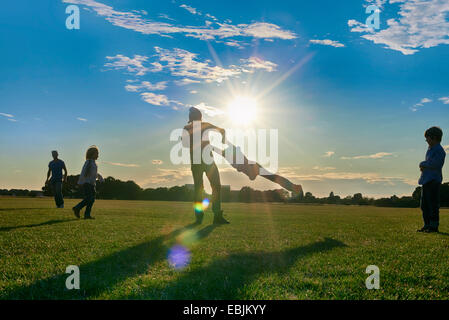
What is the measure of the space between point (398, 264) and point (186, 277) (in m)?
3.11

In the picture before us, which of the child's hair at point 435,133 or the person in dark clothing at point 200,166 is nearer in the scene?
the child's hair at point 435,133

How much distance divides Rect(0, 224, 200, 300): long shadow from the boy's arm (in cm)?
783

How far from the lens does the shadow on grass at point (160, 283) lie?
3342mm

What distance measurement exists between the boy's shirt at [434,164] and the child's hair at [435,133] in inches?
8.2

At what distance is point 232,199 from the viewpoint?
181ft

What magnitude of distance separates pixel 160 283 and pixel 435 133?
9220mm

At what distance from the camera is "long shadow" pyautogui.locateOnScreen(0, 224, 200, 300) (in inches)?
133

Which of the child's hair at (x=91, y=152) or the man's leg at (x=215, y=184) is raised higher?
the child's hair at (x=91, y=152)

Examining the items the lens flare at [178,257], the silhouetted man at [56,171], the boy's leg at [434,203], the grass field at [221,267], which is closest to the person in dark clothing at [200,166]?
the grass field at [221,267]

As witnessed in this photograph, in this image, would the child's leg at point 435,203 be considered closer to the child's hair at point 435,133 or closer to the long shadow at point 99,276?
the child's hair at point 435,133

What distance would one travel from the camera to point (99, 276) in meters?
3.99

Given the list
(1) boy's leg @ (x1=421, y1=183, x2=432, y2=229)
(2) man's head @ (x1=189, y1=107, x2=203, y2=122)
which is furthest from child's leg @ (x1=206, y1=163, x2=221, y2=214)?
(1) boy's leg @ (x1=421, y1=183, x2=432, y2=229)

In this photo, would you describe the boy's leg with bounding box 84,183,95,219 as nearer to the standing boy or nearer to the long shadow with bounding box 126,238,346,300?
the long shadow with bounding box 126,238,346,300

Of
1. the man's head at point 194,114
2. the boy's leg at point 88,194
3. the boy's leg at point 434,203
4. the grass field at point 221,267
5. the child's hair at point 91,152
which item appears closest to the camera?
the grass field at point 221,267
